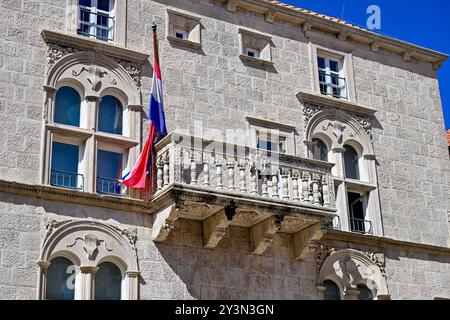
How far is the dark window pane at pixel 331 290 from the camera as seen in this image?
20.6 m

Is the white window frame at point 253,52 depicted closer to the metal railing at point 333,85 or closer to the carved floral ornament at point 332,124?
the carved floral ornament at point 332,124

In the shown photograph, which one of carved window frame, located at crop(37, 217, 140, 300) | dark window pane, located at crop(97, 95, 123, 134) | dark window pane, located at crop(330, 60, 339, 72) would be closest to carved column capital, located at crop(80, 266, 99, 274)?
carved window frame, located at crop(37, 217, 140, 300)

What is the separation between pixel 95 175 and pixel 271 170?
3.79 metres

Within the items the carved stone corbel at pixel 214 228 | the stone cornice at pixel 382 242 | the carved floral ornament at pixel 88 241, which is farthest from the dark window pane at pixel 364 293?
the carved floral ornament at pixel 88 241

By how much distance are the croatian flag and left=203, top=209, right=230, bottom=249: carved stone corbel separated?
147cm

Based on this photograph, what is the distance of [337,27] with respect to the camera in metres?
23.4

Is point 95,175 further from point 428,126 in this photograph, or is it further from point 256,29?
point 428,126

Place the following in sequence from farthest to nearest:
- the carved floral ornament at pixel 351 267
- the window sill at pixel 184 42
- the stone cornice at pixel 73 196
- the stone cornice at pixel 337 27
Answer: the stone cornice at pixel 337 27
the window sill at pixel 184 42
the carved floral ornament at pixel 351 267
the stone cornice at pixel 73 196

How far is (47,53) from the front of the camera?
1891 cm

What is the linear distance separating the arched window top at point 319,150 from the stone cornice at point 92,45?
4.93 m

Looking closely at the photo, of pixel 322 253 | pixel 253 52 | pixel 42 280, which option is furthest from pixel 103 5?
pixel 322 253

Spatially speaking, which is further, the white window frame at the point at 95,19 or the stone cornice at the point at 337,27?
the stone cornice at the point at 337,27
